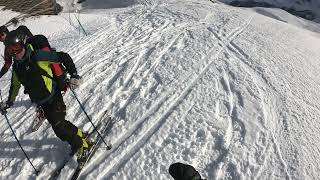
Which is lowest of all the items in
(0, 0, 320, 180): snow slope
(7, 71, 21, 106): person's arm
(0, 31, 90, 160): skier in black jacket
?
(0, 0, 320, 180): snow slope

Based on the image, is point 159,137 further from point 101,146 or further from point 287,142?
point 287,142

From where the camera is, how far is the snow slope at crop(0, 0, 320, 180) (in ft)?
22.9

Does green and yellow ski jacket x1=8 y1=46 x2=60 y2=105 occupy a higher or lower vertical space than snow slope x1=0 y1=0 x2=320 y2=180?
higher

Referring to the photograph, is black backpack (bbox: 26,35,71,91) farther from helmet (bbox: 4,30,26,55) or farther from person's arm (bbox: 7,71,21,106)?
person's arm (bbox: 7,71,21,106)

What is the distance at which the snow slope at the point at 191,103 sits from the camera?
275 inches

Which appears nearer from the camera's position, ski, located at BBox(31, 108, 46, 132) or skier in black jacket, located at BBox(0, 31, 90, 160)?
skier in black jacket, located at BBox(0, 31, 90, 160)

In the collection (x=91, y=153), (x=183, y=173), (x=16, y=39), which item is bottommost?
(x=91, y=153)

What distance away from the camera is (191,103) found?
8.71 metres

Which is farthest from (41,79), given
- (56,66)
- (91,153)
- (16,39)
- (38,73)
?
(91,153)

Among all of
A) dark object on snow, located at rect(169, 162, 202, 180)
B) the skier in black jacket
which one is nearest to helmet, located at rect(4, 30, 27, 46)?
the skier in black jacket

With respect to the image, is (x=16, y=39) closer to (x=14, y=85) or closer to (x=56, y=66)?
(x=56, y=66)

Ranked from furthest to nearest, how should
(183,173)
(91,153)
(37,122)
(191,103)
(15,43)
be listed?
(191,103), (37,122), (91,153), (15,43), (183,173)

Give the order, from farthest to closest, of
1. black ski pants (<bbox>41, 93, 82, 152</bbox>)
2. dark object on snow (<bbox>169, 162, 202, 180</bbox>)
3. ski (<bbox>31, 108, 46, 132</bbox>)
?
ski (<bbox>31, 108, 46, 132</bbox>) < black ski pants (<bbox>41, 93, 82, 152</bbox>) < dark object on snow (<bbox>169, 162, 202, 180</bbox>)

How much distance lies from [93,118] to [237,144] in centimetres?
300
